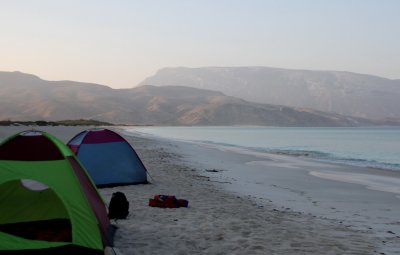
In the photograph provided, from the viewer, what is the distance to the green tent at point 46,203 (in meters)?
5.96

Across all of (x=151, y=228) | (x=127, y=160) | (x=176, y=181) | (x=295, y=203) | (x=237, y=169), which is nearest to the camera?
(x=151, y=228)

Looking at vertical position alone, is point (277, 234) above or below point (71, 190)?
below

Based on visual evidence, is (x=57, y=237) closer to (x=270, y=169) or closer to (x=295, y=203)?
(x=295, y=203)

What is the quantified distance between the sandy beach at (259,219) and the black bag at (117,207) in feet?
0.56

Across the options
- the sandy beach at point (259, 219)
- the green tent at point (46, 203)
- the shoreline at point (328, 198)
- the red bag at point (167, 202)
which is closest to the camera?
the green tent at point (46, 203)

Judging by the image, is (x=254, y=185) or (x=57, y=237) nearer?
(x=57, y=237)

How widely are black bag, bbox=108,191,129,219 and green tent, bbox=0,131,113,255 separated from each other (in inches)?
40.0

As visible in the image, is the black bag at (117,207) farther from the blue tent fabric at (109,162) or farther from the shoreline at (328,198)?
the blue tent fabric at (109,162)

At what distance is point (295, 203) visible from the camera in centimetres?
1121

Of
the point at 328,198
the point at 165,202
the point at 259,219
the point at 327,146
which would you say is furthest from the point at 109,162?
the point at 327,146

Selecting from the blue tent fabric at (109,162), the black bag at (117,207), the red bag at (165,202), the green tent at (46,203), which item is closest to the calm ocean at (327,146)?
the blue tent fabric at (109,162)

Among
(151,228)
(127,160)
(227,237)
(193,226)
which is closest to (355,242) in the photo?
(227,237)

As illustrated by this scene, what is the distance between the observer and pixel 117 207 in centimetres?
845

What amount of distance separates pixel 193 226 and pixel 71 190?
8.18 feet
